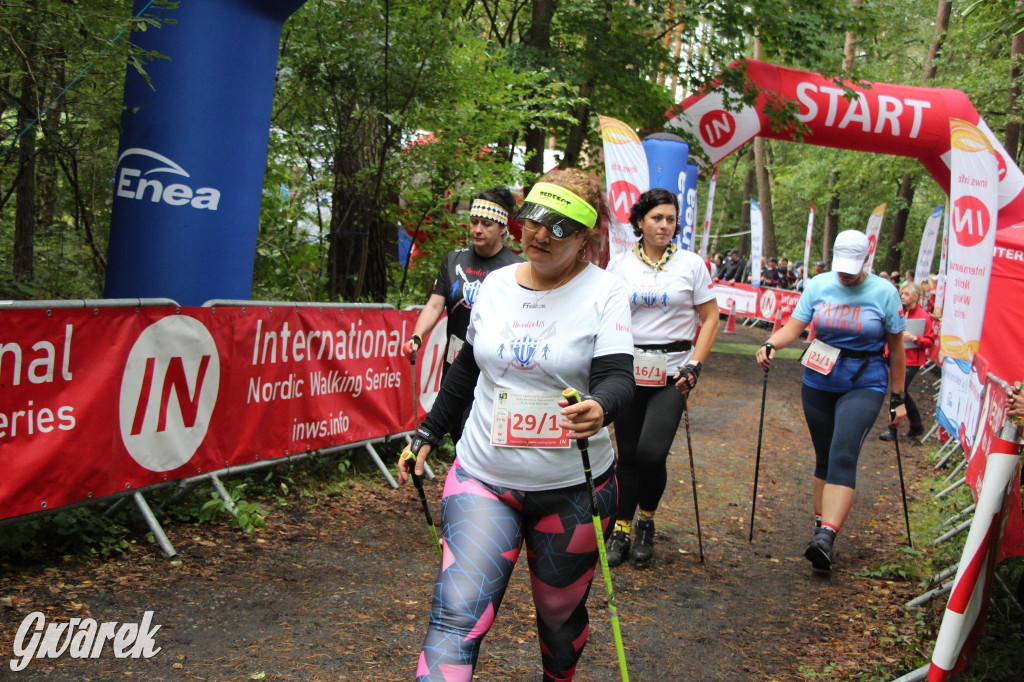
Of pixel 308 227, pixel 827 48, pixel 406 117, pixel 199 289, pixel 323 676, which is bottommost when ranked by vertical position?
pixel 323 676

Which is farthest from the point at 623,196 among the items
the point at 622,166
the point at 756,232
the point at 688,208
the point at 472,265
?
the point at 756,232

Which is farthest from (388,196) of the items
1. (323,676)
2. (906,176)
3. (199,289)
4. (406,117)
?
(906,176)

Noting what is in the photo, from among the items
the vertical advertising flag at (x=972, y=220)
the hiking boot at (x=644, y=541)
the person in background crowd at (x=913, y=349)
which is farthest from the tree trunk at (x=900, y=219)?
the hiking boot at (x=644, y=541)

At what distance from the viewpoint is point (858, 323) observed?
19.7 ft

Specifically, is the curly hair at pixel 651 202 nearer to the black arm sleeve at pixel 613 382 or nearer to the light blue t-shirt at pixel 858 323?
the light blue t-shirt at pixel 858 323

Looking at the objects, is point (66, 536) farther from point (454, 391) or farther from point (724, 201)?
point (724, 201)

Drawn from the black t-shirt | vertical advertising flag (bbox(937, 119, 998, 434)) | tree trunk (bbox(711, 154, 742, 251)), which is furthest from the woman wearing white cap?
tree trunk (bbox(711, 154, 742, 251))

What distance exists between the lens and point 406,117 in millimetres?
8727

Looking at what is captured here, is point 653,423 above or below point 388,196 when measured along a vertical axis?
below

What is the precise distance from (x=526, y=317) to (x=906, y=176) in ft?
98.0

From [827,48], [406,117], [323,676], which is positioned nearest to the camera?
[323,676]

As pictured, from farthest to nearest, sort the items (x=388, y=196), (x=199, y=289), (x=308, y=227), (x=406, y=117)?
1. (x=308, y=227)
2. (x=388, y=196)
3. (x=406, y=117)
4. (x=199, y=289)

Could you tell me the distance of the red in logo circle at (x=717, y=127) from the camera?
15094mm

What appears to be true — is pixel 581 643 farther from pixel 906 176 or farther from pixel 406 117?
pixel 906 176
